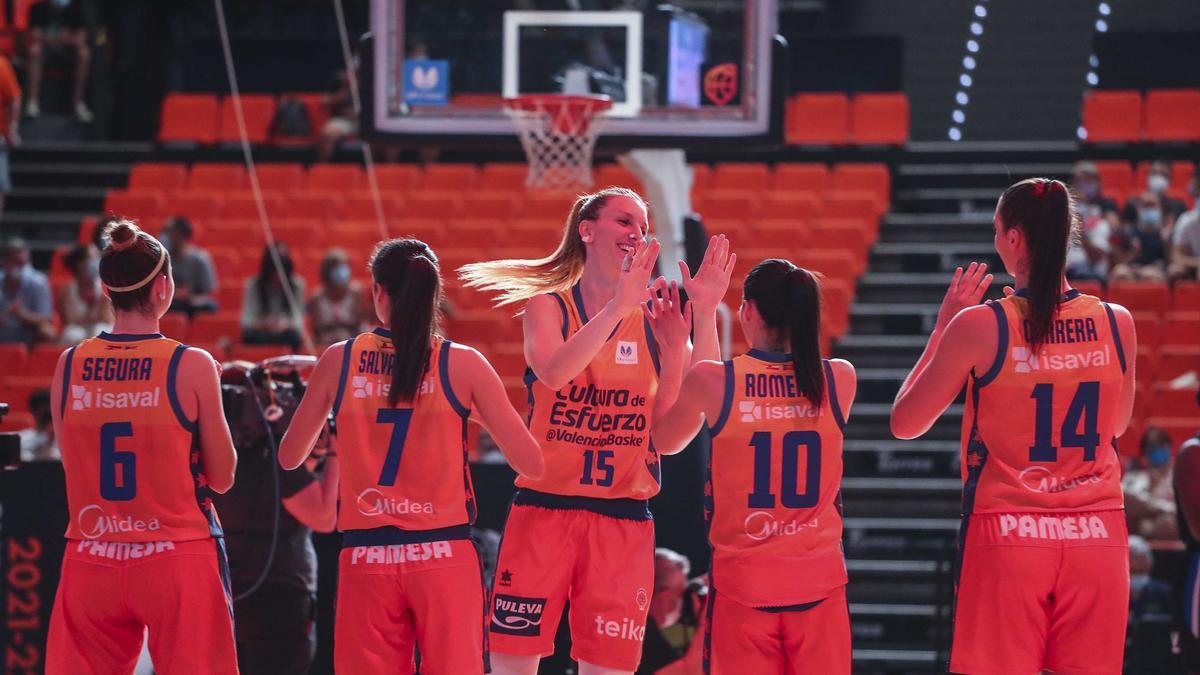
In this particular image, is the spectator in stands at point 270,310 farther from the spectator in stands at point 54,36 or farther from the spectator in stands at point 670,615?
the spectator in stands at point 54,36

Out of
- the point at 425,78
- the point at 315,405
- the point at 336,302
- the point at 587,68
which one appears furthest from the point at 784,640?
the point at 336,302

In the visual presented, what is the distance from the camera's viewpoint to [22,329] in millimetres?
13344

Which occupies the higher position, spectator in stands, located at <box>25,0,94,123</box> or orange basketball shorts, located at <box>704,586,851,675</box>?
spectator in stands, located at <box>25,0,94,123</box>

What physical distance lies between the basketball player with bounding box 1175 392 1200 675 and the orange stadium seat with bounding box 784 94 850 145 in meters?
11.1

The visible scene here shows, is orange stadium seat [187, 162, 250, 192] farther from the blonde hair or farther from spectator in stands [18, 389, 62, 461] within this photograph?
the blonde hair

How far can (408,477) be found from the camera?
4.48 m

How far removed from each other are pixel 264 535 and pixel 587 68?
149 inches

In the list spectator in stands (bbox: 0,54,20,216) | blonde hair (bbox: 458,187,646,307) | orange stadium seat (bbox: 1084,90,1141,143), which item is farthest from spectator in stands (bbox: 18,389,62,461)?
orange stadium seat (bbox: 1084,90,1141,143)

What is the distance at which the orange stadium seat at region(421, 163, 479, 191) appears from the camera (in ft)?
52.4

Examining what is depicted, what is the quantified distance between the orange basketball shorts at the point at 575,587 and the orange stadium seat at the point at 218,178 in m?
12.1

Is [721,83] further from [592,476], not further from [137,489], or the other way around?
[137,489]

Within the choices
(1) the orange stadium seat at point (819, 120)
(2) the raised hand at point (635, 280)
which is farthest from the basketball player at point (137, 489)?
(1) the orange stadium seat at point (819, 120)

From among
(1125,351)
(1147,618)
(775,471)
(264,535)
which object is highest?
(1125,351)

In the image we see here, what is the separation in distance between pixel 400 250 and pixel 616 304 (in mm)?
650
